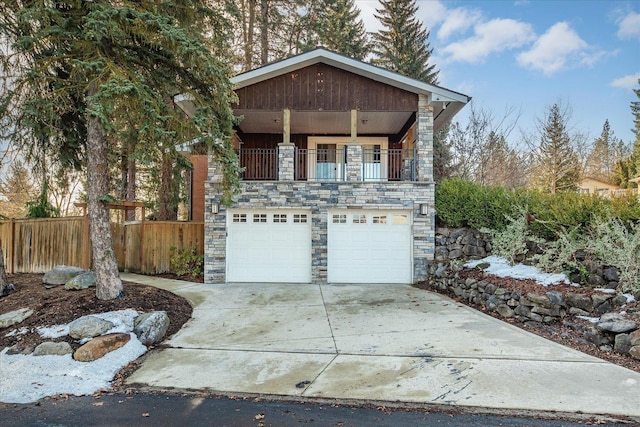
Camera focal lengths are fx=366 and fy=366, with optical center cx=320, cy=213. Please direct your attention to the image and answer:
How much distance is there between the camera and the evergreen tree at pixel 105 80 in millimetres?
5727

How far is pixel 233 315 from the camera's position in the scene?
6805 millimetres

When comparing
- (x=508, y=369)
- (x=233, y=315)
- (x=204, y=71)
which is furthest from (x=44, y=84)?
(x=508, y=369)

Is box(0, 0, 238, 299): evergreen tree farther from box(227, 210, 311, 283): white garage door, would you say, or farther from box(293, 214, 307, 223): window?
box(293, 214, 307, 223): window

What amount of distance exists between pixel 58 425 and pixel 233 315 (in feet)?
11.8

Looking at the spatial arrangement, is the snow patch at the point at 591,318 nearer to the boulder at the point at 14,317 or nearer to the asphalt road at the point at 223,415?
the asphalt road at the point at 223,415

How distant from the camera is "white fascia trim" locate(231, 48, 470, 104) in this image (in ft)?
31.2

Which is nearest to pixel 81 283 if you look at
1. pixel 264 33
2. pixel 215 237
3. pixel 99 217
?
pixel 99 217

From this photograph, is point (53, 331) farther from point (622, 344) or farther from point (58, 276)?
point (622, 344)

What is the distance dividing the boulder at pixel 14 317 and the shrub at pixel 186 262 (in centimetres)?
455

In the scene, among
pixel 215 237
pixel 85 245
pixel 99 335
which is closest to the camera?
pixel 99 335

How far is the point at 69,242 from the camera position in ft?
33.6

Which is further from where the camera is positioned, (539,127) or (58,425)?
(539,127)

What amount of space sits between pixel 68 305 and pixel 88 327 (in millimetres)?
1362

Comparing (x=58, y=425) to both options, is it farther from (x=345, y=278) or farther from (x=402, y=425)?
(x=345, y=278)
